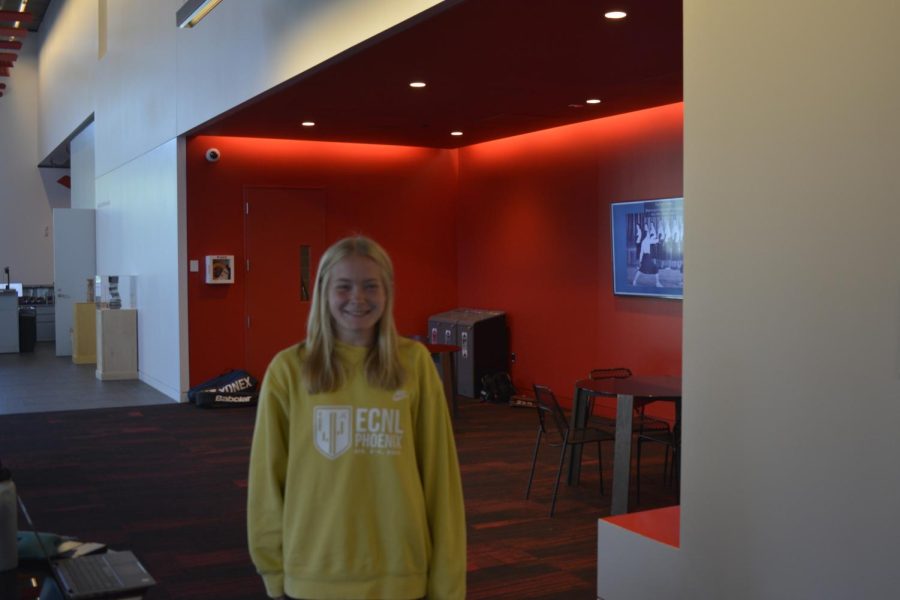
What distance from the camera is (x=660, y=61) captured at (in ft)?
23.2

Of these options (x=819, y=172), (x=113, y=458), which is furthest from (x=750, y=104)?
(x=113, y=458)

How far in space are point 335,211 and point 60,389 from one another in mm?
4004

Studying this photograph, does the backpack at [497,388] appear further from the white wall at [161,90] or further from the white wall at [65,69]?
the white wall at [65,69]

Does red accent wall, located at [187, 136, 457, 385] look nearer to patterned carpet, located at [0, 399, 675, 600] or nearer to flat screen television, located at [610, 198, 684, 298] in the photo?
patterned carpet, located at [0, 399, 675, 600]

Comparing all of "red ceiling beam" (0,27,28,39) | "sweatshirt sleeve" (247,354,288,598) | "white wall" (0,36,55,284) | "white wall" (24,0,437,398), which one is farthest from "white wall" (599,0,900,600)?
"white wall" (0,36,55,284)

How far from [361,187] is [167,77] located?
2.57 meters

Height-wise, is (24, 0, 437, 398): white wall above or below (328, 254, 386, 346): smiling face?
above

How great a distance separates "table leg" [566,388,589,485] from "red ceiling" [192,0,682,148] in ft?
7.64

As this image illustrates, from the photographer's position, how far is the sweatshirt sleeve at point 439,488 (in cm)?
243

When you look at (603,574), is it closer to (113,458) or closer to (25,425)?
(113,458)

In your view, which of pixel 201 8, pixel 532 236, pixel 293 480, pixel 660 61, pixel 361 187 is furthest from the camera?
pixel 361 187

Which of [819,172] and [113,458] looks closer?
[819,172]

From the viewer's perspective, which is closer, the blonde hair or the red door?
the blonde hair

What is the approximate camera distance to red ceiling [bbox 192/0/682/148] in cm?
583
